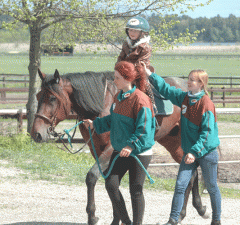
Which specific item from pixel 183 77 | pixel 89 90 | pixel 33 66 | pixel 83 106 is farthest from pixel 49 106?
pixel 183 77

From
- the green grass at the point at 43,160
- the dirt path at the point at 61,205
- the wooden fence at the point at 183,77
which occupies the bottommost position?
the wooden fence at the point at 183,77

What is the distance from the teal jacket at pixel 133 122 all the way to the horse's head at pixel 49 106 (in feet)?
3.94

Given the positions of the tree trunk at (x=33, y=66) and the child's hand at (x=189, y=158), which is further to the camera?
the tree trunk at (x=33, y=66)

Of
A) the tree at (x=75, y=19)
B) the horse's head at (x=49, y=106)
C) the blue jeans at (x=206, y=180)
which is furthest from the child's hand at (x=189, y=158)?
the tree at (x=75, y=19)

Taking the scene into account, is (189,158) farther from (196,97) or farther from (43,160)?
(43,160)

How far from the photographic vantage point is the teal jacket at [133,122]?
3189mm

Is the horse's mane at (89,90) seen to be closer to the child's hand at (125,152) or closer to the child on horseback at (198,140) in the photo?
the child on horseback at (198,140)

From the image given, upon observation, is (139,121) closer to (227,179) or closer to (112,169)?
(112,169)

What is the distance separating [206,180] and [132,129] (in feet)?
2.97

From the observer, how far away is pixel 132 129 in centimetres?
331

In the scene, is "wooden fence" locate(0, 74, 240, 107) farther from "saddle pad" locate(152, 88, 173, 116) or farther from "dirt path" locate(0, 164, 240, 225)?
"saddle pad" locate(152, 88, 173, 116)

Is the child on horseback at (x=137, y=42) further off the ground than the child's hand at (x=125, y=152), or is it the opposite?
the child on horseback at (x=137, y=42)

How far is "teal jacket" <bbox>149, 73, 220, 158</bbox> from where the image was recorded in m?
3.45

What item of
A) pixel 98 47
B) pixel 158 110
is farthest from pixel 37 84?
pixel 158 110
